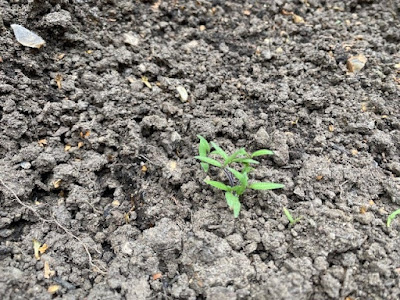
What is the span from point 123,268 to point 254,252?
0.52m

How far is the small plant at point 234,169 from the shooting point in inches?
58.4

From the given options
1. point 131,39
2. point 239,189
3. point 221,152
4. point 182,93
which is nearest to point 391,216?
point 239,189

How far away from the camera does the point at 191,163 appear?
1.67 m

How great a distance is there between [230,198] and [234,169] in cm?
15

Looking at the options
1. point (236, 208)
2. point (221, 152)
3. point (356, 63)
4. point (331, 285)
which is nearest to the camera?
point (331, 285)

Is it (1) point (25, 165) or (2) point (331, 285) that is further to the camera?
(1) point (25, 165)

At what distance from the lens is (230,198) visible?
58.6 inches

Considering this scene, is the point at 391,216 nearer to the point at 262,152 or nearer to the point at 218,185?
the point at 262,152

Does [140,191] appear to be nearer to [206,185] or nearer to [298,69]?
[206,185]

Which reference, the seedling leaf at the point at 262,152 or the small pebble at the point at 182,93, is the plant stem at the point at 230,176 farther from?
the small pebble at the point at 182,93

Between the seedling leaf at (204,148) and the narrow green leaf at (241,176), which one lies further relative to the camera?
the seedling leaf at (204,148)

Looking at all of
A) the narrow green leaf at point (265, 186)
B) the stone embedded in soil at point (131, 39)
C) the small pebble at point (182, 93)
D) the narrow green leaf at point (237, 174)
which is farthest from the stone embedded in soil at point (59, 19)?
the narrow green leaf at point (265, 186)

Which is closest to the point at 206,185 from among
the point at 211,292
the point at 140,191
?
the point at 140,191

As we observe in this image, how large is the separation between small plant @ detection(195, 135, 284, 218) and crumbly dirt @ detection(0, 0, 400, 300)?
0.06 metres
